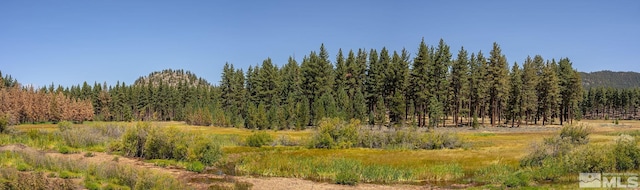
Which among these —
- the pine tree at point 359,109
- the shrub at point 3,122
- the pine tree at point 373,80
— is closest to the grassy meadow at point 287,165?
the shrub at point 3,122

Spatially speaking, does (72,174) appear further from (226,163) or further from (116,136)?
(116,136)

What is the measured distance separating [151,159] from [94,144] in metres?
11.7

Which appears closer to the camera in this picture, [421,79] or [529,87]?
[421,79]

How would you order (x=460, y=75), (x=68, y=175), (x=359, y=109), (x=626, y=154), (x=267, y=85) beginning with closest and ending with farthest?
(x=68, y=175), (x=626, y=154), (x=359, y=109), (x=460, y=75), (x=267, y=85)

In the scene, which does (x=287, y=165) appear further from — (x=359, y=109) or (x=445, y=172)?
(x=359, y=109)

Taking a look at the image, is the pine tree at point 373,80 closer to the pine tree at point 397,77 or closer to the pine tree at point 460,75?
the pine tree at point 397,77

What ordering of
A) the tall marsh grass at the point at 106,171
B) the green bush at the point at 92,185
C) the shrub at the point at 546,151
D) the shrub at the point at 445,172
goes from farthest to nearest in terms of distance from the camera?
the shrub at the point at 546,151
the shrub at the point at 445,172
the green bush at the point at 92,185
the tall marsh grass at the point at 106,171

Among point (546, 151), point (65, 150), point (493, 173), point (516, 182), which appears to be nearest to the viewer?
point (516, 182)

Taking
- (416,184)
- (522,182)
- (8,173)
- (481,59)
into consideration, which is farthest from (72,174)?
(481,59)

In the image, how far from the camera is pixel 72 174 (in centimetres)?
2283

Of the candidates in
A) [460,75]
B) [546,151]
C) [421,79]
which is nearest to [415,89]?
[421,79]

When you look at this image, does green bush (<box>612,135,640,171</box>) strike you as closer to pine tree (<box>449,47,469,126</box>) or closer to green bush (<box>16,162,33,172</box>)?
green bush (<box>16,162,33,172</box>)

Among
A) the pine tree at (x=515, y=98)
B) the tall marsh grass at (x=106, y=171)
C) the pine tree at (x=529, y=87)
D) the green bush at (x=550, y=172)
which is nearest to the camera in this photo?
the tall marsh grass at (x=106, y=171)

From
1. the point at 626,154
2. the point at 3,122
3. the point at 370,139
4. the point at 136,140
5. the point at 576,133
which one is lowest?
the point at 370,139
